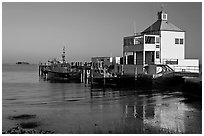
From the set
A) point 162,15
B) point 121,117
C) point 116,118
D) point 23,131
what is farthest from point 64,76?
point 23,131

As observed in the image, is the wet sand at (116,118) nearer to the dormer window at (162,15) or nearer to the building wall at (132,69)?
the building wall at (132,69)

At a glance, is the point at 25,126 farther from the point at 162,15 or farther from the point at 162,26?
the point at 162,15

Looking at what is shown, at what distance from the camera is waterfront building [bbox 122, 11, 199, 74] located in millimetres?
36156

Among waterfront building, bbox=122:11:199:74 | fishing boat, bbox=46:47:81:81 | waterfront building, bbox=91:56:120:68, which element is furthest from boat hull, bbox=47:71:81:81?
waterfront building, bbox=122:11:199:74

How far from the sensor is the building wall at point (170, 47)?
123 ft

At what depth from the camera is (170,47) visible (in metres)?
37.7

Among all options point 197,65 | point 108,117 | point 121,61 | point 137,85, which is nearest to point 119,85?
point 137,85

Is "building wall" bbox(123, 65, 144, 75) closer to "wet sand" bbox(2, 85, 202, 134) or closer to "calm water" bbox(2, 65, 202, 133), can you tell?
"calm water" bbox(2, 65, 202, 133)

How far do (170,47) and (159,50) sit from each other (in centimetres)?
163

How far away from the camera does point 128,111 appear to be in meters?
20.0

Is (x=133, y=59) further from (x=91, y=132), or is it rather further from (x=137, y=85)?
(x=91, y=132)

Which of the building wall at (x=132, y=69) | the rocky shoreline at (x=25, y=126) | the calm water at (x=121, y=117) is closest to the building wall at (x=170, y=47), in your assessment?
the building wall at (x=132, y=69)

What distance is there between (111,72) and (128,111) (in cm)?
2208

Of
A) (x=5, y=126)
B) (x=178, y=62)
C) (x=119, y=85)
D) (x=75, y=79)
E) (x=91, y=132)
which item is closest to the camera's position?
(x=91, y=132)
